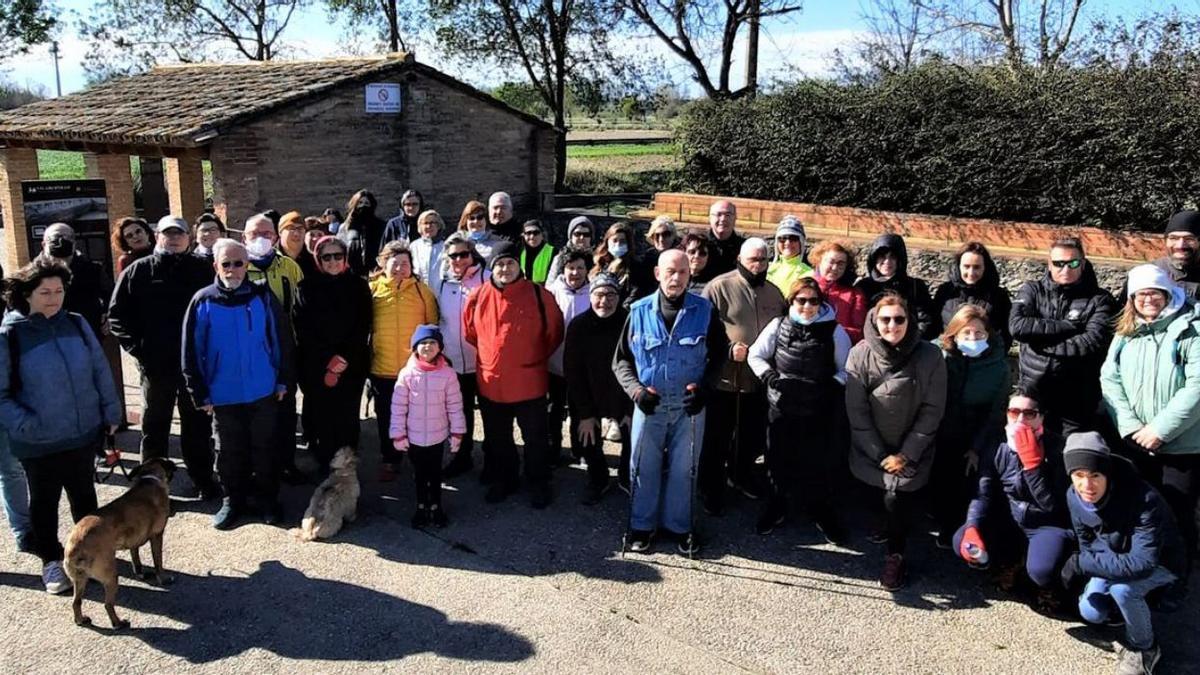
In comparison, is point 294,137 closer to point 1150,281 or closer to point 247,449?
point 247,449

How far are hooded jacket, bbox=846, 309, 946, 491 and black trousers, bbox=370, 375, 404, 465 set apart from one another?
309cm

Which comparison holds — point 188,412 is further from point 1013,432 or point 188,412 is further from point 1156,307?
point 1156,307

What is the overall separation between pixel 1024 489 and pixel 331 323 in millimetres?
4280

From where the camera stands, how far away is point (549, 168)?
15.3 metres

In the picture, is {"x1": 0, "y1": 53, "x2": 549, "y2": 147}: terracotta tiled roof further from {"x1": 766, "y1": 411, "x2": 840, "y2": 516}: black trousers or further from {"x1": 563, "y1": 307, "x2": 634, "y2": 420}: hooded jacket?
{"x1": 766, "y1": 411, "x2": 840, "y2": 516}: black trousers

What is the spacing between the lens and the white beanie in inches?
187

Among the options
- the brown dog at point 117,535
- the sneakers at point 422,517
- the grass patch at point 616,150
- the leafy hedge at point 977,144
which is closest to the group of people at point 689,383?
the sneakers at point 422,517

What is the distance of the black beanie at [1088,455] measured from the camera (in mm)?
4152

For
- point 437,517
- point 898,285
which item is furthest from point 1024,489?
point 437,517

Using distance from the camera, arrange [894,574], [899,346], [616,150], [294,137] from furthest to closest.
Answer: [616,150] → [294,137] → [894,574] → [899,346]

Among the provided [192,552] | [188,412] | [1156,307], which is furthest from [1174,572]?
[188,412]

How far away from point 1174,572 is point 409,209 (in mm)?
6590

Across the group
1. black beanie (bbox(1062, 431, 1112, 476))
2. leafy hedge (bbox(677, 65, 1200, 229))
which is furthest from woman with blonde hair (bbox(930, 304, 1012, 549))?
leafy hedge (bbox(677, 65, 1200, 229))

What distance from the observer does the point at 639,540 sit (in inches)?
213
